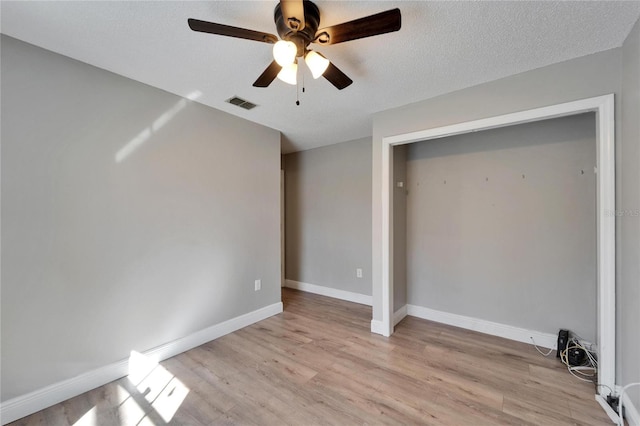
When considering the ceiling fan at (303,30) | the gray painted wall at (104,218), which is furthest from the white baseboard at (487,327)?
the ceiling fan at (303,30)

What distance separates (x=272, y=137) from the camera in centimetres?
353

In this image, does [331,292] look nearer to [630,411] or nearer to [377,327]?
[377,327]

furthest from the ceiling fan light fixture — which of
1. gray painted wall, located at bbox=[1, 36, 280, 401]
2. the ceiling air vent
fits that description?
gray painted wall, located at bbox=[1, 36, 280, 401]

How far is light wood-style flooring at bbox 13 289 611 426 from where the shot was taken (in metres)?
1.74

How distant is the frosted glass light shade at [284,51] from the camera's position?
1.36 meters

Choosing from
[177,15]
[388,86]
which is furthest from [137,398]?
[388,86]

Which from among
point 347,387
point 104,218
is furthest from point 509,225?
point 104,218

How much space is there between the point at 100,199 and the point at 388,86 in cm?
261

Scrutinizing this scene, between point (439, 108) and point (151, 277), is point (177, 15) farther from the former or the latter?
point (439, 108)

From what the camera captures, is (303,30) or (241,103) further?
(241,103)

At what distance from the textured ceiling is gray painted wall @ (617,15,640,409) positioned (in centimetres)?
26

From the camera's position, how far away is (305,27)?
1.44m

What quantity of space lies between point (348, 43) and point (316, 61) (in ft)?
1.49

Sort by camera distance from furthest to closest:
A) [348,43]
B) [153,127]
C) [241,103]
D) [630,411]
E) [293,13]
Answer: [241,103], [153,127], [348,43], [630,411], [293,13]
